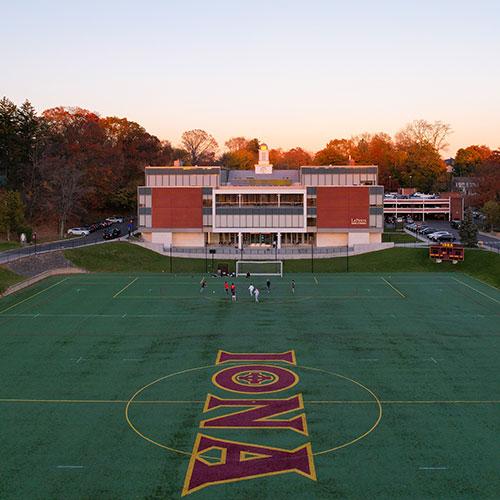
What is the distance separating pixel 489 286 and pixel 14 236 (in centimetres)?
6571

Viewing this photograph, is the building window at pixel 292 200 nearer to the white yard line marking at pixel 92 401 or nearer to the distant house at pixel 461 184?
the white yard line marking at pixel 92 401

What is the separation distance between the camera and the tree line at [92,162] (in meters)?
102

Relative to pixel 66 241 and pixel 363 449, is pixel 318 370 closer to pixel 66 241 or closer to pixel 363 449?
pixel 363 449

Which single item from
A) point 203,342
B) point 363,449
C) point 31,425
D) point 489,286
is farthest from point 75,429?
point 489,286

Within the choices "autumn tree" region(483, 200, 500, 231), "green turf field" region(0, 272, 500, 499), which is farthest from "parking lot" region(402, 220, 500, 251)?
"green turf field" region(0, 272, 500, 499)

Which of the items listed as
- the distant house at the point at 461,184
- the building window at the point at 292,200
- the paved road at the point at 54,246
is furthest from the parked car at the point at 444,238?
the distant house at the point at 461,184

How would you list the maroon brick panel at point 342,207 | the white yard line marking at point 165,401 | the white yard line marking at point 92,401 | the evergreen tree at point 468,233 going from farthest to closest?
the maroon brick panel at point 342,207, the evergreen tree at point 468,233, the white yard line marking at point 92,401, the white yard line marking at point 165,401

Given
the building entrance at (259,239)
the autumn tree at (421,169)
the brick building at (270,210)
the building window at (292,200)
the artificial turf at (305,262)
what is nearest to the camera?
the artificial turf at (305,262)

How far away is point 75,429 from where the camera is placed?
25.7 meters

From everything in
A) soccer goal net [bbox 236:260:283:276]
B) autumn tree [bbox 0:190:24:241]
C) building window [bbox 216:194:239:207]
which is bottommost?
soccer goal net [bbox 236:260:283:276]

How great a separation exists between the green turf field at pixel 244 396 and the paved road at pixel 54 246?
17952 millimetres

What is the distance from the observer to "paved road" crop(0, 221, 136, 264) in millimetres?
71250

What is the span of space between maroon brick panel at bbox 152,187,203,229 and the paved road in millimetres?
9877

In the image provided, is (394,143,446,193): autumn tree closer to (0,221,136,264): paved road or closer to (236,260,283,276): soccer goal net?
(0,221,136,264): paved road
